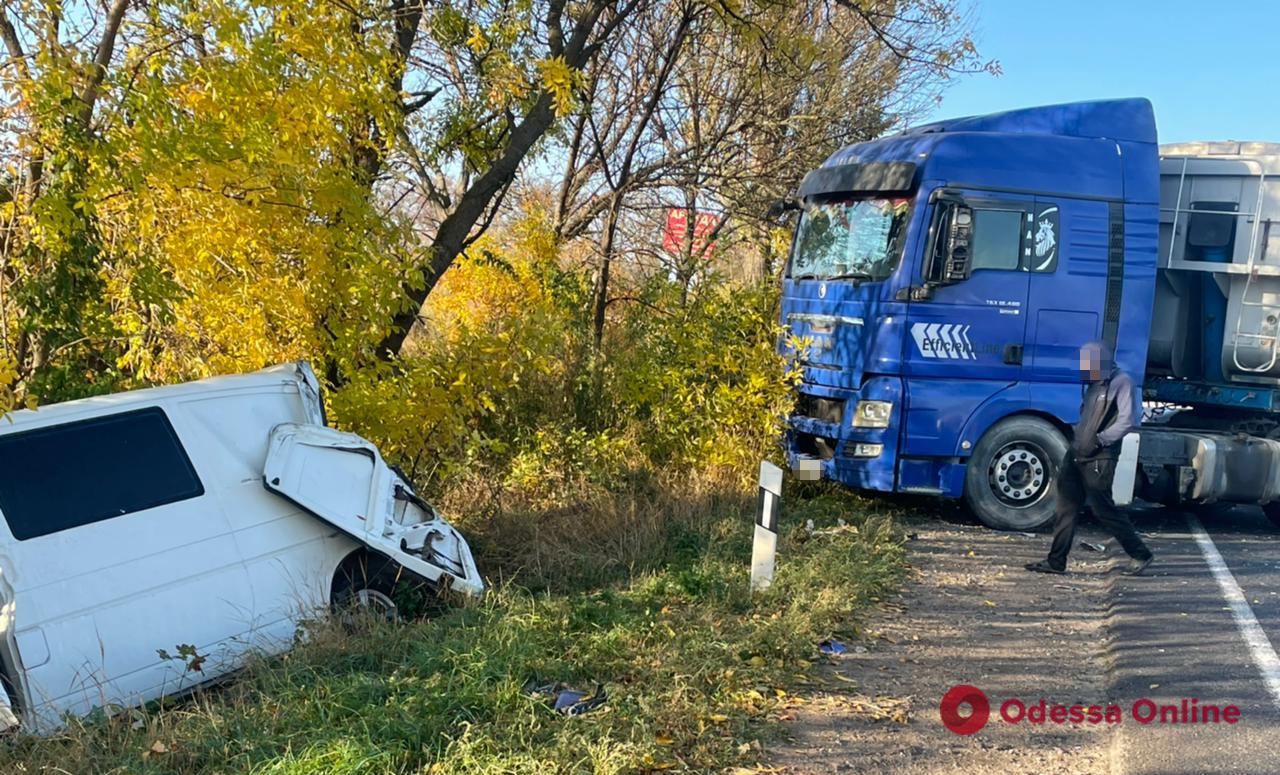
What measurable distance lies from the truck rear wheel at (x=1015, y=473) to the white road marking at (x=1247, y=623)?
1331mm

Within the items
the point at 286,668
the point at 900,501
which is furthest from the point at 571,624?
the point at 900,501

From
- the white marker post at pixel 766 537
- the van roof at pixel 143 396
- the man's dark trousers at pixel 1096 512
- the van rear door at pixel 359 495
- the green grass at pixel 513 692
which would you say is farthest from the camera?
the man's dark trousers at pixel 1096 512

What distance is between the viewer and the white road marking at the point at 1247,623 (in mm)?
4675

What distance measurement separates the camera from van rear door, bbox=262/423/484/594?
4996 millimetres

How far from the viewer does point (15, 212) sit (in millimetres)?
4934

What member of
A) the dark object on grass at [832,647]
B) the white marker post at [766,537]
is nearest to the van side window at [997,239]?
the white marker post at [766,537]

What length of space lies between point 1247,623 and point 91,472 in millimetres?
6669

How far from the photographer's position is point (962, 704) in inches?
166

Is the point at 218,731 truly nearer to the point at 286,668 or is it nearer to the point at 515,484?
the point at 286,668

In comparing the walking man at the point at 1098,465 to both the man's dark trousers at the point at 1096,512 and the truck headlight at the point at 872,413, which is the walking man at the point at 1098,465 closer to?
the man's dark trousers at the point at 1096,512

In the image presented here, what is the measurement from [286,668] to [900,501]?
6.24 meters

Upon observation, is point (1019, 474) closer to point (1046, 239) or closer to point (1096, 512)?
point (1096, 512)

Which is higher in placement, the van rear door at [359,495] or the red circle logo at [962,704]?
the van rear door at [359,495]

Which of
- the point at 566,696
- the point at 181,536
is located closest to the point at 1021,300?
the point at 566,696
